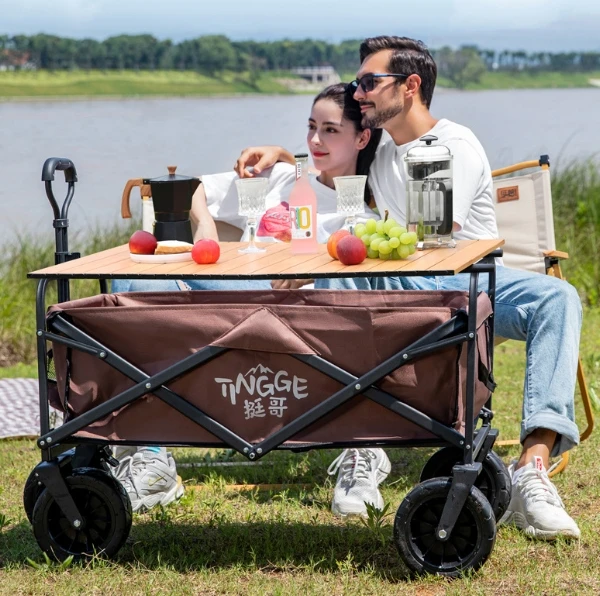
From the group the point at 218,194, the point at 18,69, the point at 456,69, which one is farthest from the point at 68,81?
the point at 218,194

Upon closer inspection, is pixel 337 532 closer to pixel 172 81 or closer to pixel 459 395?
pixel 459 395

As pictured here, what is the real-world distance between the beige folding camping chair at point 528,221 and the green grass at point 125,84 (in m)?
17.1

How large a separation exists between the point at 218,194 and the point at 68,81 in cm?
1848

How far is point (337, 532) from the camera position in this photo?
284 centimetres

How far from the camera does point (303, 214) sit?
2678 millimetres

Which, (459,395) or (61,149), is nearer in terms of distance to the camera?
(459,395)

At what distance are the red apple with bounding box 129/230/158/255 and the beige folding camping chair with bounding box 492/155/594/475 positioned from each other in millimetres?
1525

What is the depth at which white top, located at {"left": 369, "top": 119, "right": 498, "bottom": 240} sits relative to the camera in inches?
124

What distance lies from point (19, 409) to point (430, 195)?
249 cm

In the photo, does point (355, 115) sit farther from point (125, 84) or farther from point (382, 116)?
point (125, 84)

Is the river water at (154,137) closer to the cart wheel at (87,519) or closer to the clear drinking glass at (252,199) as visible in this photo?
the clear drinking glass at (252,199)

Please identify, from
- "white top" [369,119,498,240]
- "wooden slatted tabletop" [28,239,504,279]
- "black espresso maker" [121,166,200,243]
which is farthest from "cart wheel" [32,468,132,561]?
"white top" [369,119,498,240]

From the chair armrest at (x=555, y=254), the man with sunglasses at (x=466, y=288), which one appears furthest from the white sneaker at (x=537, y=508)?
the chair armrest at (x=555, y=254)

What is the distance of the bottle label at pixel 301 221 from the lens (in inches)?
105
